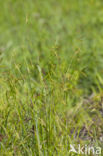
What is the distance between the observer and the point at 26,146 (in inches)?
92.8

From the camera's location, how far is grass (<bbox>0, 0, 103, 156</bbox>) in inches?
91.7

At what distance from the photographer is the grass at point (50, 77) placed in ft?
7.64

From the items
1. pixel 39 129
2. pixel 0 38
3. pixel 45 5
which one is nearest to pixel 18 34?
pixel 0 38

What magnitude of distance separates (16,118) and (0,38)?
293 centimetres

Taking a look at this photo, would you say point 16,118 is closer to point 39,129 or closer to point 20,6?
point 39,129

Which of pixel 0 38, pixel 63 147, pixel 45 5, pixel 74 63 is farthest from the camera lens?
pixel 45 5

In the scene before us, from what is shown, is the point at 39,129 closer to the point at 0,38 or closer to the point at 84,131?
the point at 84,131

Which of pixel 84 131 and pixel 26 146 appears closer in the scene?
pixel 26 146

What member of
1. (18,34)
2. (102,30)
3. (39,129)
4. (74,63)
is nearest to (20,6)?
(18,34)

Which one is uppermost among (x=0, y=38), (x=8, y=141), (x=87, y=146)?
(x=8, y=141)

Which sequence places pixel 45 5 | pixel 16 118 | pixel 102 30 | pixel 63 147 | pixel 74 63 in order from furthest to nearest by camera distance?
pixel 45 5, pixel 102 30, pixel 74 63, pixel 16 118, pixel 63 147

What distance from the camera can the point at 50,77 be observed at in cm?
230

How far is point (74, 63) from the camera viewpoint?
2711 mm

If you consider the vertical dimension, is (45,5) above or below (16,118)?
below
